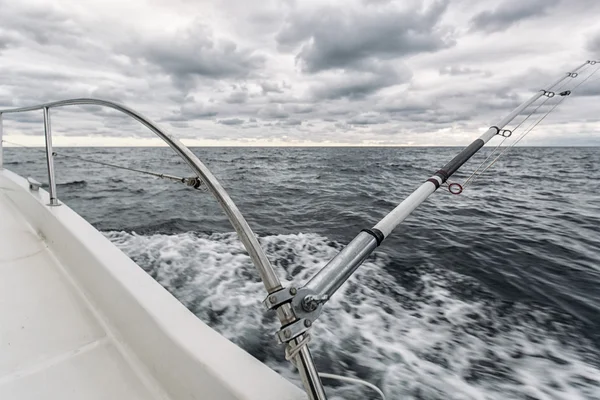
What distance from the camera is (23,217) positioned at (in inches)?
110

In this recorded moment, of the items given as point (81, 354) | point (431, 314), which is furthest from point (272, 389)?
point (431, 314)

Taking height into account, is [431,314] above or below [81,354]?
below

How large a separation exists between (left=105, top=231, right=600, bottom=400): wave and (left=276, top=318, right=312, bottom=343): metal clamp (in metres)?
1.31

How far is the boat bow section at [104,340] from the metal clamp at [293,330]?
32cm

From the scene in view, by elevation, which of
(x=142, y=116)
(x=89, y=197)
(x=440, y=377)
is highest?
(x=142, y=116)

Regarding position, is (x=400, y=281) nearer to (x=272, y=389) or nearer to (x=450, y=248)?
(x=450, y=248)

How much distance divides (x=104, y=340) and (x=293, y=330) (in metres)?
Answer: 1.16

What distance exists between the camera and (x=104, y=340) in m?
1.34

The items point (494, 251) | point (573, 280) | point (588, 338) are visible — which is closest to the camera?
point (588, 338)

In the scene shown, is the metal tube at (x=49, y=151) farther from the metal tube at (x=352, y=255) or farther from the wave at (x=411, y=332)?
the metal tube at (x=352, y=255)

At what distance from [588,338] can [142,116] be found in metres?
3.41

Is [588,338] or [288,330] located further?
[588,338]

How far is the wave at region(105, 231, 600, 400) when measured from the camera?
6.07ft

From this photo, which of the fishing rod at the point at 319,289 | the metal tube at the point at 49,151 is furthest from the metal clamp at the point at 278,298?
the metal tube at the point at 49,151
